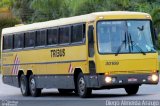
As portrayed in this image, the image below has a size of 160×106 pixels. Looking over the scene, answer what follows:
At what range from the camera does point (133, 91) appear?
87.3ft

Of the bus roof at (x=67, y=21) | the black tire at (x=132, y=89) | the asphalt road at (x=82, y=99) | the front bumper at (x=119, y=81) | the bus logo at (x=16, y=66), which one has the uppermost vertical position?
the bus roof at (x=67, y=21)

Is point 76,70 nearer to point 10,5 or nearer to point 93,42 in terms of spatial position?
point 93,42

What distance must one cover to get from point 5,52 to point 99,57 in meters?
9.83

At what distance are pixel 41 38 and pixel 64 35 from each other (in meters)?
2.36

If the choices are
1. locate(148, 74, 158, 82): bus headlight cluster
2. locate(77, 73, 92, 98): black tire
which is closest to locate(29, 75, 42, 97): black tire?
locate(77, 73, 92, 98): black tire

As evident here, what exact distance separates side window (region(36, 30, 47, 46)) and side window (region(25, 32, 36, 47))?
41 cm

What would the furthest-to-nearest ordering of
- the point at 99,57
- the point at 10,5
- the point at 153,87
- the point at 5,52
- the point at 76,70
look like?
the point at 10,5, the point at 5,52, the point at 153,87, the point at 76,70, the point at 99,57

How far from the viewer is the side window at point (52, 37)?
93.1 ft

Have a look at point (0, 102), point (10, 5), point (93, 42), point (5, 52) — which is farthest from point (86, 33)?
point (10, 5)

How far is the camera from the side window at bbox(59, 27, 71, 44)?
89.7ft

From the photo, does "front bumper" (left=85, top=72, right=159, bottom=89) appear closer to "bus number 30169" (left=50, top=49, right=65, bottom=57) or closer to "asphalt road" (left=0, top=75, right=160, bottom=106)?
"asphalt road" (left=0, top=75, right=160, bottom=106)

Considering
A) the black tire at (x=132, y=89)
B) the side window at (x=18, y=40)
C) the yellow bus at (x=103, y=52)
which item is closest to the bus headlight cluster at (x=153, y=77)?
the yellow bus at (x=103, y=52)

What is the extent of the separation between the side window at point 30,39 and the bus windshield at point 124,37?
19.4 feet

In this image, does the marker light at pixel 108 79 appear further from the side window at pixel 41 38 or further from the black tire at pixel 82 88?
the side window at pixel 41 38
